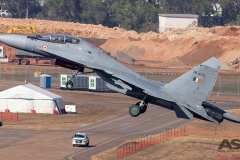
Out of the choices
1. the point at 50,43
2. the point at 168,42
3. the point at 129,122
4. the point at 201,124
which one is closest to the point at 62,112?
the point at 129,122

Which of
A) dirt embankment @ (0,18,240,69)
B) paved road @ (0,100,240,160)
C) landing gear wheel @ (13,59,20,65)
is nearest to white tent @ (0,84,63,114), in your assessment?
paved road @ (0,100,240,160)

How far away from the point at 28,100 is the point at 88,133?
17.3 meters

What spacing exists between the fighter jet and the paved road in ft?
70.0

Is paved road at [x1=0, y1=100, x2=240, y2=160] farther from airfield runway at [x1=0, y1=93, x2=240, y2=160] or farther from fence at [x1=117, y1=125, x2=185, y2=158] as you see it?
fence at [x1=117, y1=125, x2=185, y2=158]

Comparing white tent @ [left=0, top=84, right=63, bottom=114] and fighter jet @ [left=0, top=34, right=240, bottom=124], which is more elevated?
fighter jet @ [left=0, top=34, right=240, bottom=124]

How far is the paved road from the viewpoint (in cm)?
7306

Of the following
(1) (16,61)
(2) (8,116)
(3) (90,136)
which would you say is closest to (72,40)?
(3) (90,136)

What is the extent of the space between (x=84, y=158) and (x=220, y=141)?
599 inches

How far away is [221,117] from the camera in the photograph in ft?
167

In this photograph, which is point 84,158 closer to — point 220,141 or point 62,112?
point 220,141

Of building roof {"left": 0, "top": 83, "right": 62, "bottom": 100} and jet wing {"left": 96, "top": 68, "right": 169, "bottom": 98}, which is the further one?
building roof {"left": 0, "top": 83, "right": 62, "bottom": 100}

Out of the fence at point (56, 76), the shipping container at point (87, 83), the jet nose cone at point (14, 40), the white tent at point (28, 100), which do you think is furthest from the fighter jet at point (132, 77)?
the fence at point (56, 76)

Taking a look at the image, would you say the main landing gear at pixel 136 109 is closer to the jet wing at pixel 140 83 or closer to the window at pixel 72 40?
the jet wing at pixel 140 83

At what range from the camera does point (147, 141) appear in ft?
256
